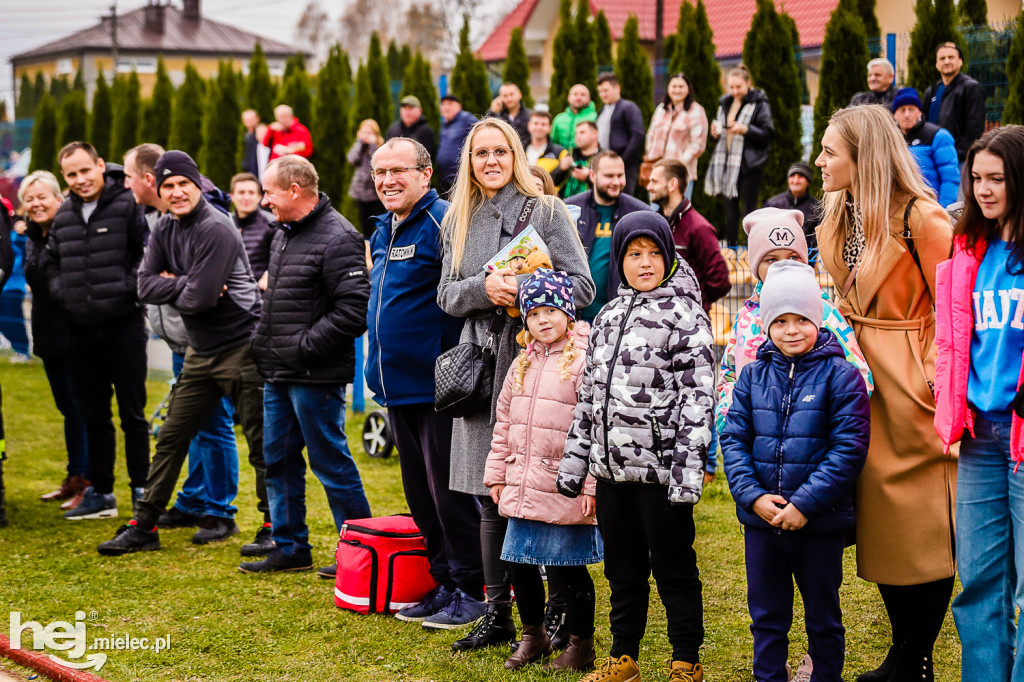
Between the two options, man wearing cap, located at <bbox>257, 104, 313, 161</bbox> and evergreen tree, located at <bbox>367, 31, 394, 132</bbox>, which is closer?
man wearing cap, located at <bbox>257, 104, 313, 161</bbox>

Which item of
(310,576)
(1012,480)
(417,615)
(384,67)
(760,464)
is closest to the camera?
(1012,480)

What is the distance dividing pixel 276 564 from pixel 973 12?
12674mm

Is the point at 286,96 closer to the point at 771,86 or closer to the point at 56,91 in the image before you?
the point at 771,86

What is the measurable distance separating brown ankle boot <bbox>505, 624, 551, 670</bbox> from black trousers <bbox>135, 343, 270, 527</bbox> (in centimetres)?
245

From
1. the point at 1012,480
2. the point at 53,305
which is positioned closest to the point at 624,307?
the point at 1012,480

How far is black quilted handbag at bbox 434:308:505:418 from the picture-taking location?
4770mm

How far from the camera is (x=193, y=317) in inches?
261

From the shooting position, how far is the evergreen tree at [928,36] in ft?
41.1

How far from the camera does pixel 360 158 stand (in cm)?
1509

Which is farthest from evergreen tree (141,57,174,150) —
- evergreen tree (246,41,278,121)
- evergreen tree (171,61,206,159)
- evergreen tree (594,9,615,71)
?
evergreen tree (594,9,615,71)

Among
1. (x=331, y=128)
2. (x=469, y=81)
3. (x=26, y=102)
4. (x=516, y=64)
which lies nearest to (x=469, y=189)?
(x=516, y=64)

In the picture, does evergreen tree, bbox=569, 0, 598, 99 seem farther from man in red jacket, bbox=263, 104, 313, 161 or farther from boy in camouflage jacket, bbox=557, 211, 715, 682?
boy in camouflage jacket, bbox=557, 211, 715, 682

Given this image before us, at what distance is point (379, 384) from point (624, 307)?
1.54 meters

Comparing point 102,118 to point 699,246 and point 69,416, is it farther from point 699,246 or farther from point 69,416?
point 699,246
